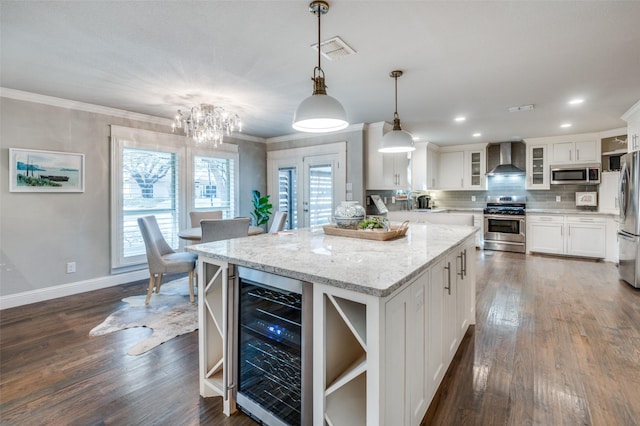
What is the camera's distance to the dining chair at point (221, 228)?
3107mm

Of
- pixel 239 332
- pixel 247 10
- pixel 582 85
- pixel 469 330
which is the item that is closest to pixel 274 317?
pixel 239 332

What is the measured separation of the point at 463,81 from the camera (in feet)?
9.83

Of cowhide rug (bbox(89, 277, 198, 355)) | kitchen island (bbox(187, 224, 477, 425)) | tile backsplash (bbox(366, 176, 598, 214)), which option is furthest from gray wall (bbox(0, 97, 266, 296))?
tile backsplash (bbox(366, 176, 598, 214))

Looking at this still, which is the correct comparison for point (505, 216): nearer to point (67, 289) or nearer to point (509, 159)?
point (509, 159)

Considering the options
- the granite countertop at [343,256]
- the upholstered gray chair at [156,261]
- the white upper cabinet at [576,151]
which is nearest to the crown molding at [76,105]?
the upholstered gray chair at [156,261]

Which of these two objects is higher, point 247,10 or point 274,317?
point 247,10

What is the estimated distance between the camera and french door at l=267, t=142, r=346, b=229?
16.4ft

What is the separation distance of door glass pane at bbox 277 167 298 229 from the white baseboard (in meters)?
2.50

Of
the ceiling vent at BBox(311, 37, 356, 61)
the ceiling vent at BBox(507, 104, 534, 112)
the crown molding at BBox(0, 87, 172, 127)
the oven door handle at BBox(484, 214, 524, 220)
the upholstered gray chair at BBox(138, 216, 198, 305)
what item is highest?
the ceiling vent at BBox(507, 104, 534, 112)

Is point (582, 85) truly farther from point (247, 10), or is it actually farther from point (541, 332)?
point (247, 10)

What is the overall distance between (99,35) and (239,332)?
2278mm

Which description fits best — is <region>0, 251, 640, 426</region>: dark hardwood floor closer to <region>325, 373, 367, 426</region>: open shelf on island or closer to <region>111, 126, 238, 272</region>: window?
<region>325, 373, 367, 426</region>: open shelf on island

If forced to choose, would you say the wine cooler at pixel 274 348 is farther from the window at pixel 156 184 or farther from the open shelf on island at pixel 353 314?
the window at pixel 156 184

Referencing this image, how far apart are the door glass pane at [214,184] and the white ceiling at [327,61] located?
1176mm
